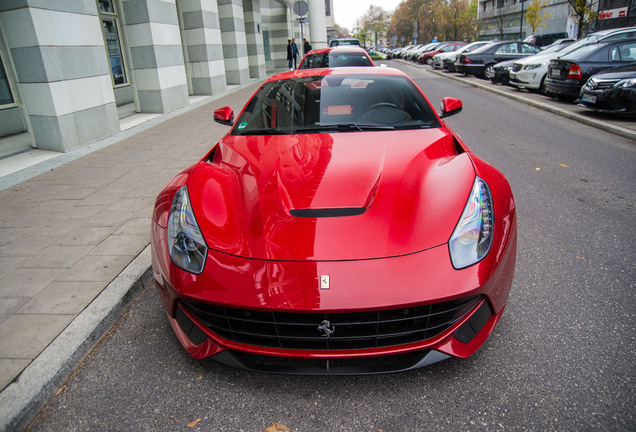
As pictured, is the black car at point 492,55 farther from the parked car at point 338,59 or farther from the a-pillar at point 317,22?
the a-pillar at point 317,22

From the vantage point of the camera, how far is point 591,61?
9711 mm

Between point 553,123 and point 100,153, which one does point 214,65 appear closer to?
point 100,153

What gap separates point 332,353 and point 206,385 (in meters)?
0.68

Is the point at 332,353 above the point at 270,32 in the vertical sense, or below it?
below

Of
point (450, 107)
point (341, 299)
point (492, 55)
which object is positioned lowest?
point (341, 299)

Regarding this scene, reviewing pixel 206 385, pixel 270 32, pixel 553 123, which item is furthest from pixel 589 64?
pixel 270 32

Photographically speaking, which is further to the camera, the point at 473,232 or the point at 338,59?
the point at 338,59

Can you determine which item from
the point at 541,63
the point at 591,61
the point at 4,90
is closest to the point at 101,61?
the point at 4,90

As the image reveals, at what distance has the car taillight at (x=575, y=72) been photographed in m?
9.73

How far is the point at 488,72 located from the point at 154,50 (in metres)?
13.3

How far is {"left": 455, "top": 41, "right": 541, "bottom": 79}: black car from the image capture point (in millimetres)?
18141

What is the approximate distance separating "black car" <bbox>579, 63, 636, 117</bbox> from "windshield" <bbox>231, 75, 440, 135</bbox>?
21.1 feet

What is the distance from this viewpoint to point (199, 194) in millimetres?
2334

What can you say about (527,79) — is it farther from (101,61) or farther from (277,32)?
(277,32)
